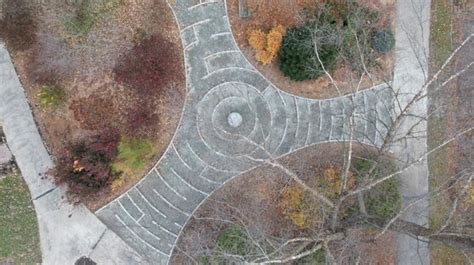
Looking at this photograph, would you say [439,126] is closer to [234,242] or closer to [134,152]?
[234,242]

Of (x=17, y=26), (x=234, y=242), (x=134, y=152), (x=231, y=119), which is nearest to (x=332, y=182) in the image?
(x=234, y=242)

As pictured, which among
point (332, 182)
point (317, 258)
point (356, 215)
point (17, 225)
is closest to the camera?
point (356, 215)

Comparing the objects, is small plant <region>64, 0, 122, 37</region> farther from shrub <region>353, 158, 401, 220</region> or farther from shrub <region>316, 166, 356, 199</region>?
shrub <region>353, 158, 401, 220</region>

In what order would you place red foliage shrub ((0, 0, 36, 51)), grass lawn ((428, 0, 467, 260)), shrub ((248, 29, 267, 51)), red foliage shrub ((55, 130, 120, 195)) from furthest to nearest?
grass lawn ((428, 0, 467, 260)) → shrub ((248, 29, 267, 51)) → red foliage shrub ((0, 0, 36, 51)) → red foliage shrub ((55, 130, 120, 195))

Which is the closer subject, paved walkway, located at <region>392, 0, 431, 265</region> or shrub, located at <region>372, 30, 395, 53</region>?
shrub, located at <region>372, 30, 395, 53</region>

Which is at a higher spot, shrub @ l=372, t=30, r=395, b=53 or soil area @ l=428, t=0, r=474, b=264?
shrub @ l=372, t=30, r=395, b=53

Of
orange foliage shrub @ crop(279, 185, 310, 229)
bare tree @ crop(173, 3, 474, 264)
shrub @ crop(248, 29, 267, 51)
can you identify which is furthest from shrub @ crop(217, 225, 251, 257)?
shrub @ crop(248, 29, 267, 51)
